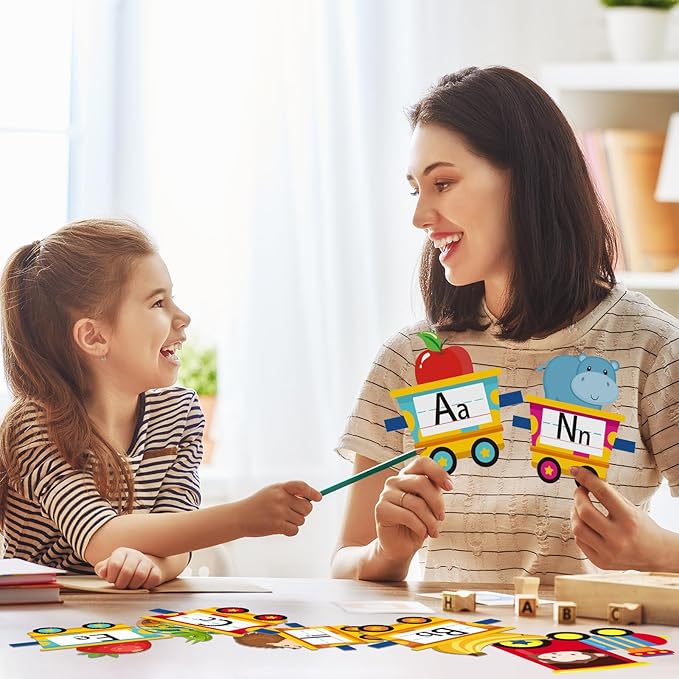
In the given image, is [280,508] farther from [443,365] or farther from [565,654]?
[565,654]

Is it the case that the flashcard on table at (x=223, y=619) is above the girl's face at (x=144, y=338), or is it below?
below

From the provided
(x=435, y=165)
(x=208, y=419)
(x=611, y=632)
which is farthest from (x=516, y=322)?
(x=208, y=419)

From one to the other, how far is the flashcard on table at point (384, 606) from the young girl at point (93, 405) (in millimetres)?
258

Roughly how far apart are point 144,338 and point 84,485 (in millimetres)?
271

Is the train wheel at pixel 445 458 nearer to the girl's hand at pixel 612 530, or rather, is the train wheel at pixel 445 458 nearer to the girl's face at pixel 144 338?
the girl's hand at pixel 612 530

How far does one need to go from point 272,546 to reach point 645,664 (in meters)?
1.80

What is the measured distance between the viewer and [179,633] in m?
1.04

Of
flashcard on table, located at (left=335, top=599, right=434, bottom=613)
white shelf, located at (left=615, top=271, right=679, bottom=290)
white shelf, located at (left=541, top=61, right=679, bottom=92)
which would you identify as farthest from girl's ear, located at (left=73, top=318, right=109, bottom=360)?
white shelf, located at (left=541, top=61, right=679, bottom=92)

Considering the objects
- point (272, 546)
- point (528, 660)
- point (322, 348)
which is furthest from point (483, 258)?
point (272, 546)

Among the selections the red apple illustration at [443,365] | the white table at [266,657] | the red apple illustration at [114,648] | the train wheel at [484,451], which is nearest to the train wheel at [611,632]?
the white table at [266,657]

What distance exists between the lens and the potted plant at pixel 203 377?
2791 mm

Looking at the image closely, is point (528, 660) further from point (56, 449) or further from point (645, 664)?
point (56, 449)

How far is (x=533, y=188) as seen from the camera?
1.60 metres

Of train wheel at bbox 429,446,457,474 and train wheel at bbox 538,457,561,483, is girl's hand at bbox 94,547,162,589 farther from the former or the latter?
train wheel at bbox 538,457,561,483
